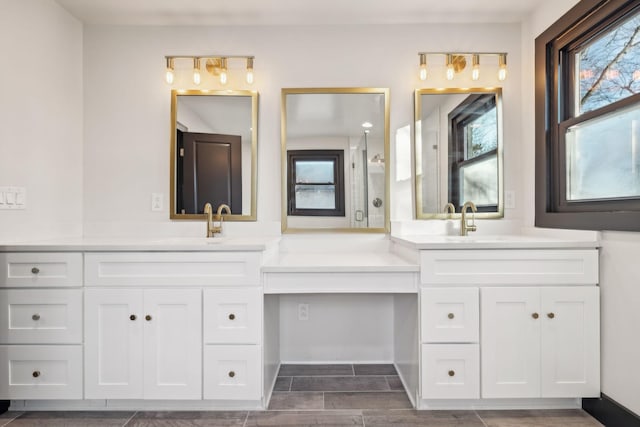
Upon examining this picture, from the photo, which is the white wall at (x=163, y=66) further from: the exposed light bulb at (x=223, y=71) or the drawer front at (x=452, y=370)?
the drawer front at (x=452, y=370)

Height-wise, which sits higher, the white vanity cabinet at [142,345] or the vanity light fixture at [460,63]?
the vanity light fixture at [460,63]

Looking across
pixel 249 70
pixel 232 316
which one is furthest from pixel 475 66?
pixel 232 316

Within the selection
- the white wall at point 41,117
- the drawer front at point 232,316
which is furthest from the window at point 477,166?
the white wall at point 41,117

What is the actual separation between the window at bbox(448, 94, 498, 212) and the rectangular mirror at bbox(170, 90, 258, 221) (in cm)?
132

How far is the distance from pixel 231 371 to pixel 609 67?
246cm

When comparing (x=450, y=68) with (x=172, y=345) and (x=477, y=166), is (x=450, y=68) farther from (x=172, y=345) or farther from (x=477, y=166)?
(x=172, y=345)

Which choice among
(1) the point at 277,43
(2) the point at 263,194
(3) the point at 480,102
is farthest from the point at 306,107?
(3) the point at 480,102

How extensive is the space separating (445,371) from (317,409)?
→ 0.68m

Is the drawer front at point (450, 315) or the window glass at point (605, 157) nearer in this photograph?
the window glass at point (605, 157)

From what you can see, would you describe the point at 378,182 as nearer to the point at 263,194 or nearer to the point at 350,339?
the point at 263,194

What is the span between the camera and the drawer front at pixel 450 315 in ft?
5.85

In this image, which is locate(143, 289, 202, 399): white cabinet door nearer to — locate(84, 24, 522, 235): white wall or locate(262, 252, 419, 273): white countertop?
locate(262, 252, 419, 273): white countertop

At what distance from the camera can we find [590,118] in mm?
1898

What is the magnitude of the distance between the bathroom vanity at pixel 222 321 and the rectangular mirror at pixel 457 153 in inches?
25.3
